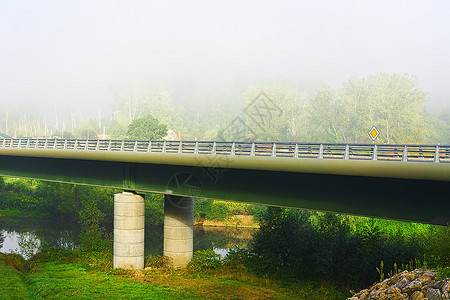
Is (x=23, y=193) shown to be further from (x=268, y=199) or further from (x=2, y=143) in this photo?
(x=268, y=199)

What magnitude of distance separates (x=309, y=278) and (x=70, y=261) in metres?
18.0

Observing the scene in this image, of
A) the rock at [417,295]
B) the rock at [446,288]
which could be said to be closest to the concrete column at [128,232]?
the rock at [417,295]

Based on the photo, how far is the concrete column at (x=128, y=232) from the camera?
3081cm

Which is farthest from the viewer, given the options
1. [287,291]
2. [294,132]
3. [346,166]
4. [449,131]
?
[449,131]

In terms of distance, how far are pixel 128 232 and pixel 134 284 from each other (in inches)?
179

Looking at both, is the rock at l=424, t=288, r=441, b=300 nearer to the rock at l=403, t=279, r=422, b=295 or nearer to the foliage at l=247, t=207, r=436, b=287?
the rock at l=403, t=279, r=422, b=295

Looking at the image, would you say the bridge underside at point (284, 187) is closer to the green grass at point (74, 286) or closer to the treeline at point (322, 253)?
the green grass at point (74, 286)

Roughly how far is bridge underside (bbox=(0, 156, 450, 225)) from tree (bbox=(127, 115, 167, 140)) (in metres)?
76.3

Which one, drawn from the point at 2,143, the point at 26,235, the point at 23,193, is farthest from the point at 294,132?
the point at 2,143

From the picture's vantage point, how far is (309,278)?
29.8 meters

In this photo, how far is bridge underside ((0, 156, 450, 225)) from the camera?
18.9 meters

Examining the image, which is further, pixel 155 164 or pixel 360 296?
pixel 155 164

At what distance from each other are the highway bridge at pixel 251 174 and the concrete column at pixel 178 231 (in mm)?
75

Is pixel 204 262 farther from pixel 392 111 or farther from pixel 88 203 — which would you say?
pixel 392 111
